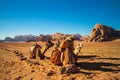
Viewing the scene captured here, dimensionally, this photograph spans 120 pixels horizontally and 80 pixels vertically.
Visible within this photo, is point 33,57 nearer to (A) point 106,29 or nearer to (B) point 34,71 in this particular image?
(B) point 34,71

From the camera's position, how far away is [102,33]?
60625 millimetres

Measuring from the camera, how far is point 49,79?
28.6 feet

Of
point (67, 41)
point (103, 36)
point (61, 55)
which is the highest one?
point (103, 36)

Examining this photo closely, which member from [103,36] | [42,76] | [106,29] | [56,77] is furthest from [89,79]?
[106,29]

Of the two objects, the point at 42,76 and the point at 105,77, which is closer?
the point at 105,77

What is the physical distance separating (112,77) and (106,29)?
188 feet

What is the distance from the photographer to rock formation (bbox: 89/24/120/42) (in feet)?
196

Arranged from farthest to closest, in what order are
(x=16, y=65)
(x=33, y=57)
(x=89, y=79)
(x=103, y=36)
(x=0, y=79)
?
(x=103, y=36), (x=33, y=57), (x=16, y=65), (x=0, y=79), (x=89, y=79)

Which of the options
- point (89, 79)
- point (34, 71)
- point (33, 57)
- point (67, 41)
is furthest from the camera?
point (33, 57)

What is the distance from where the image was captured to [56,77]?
29.3ft

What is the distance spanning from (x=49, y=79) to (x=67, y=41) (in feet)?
11.6

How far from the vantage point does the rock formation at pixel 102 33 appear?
59.8 meters

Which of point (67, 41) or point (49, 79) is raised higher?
point (67, 41)

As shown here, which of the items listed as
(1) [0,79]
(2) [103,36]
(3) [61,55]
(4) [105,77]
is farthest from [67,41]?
(2) [103,36]
